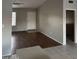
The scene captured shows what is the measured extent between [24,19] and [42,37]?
4325 millimetres

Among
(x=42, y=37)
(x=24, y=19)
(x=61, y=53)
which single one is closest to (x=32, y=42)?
(x=42, y=37)

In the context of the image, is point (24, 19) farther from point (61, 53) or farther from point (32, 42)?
point (61, 53)

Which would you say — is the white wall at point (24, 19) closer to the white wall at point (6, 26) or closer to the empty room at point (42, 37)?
the empty room at point (42, 37)

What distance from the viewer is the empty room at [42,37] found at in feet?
12.9

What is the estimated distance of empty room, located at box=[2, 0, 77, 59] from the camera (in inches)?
154

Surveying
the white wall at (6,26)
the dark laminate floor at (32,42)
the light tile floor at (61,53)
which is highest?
the white wall at (6,26)

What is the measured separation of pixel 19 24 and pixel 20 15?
3.38ft

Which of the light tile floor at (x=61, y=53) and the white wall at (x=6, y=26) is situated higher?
the white wall at (x=6, y=26)

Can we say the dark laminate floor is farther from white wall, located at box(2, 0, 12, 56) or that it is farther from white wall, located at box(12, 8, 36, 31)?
white wall, located at box(12, 8, 36, 31)

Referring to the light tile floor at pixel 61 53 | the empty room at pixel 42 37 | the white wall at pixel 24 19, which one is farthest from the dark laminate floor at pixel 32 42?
the white wall at pixel 24 19

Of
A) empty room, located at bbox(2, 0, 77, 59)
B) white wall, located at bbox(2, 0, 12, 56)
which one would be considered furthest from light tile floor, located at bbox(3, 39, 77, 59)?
white wall, located at bbox(2, 0, 12, 56)

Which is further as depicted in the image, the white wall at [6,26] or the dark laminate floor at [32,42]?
the dark laminate floor at [32,42]

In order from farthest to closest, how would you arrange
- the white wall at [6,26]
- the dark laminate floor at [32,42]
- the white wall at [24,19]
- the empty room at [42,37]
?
the white wall at [24,19] → the dark laminate floor at [32,42] → the white wall at [6,26] → the empty room at [42,37]

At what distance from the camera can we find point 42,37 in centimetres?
788
